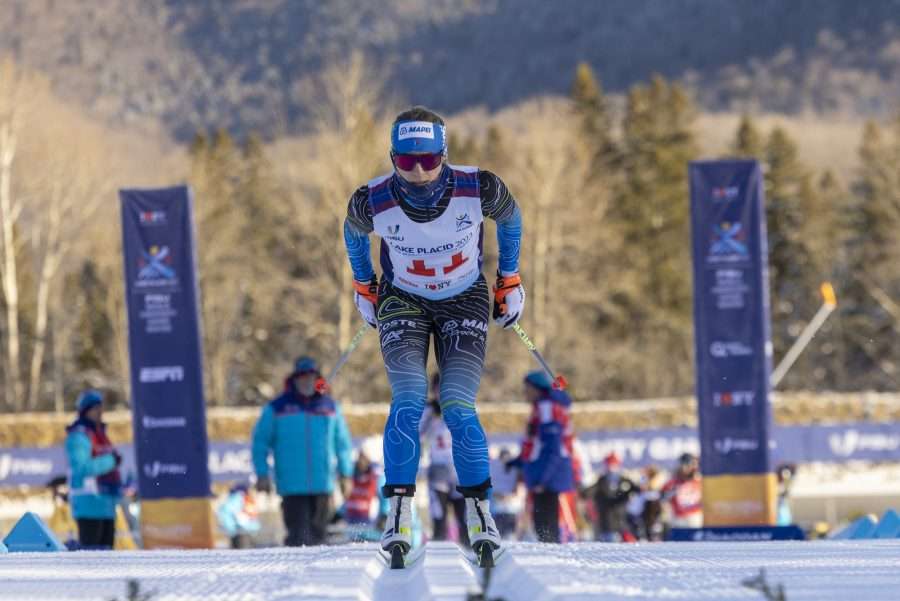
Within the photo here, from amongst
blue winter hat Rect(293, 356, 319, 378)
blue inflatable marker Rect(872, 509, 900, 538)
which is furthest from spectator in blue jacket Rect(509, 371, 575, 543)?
blue inflatable marker Rect(872, 509, 900, 538)

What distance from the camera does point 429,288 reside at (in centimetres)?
615

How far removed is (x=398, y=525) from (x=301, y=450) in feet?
15.0

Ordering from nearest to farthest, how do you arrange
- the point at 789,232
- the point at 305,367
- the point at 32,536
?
the point at 32,536, the point at 305,367, the point at 789,232

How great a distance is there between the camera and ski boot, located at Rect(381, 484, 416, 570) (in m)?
5.65

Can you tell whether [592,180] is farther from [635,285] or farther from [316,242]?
[316,242]

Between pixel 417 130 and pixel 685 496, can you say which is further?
pixel 685 496

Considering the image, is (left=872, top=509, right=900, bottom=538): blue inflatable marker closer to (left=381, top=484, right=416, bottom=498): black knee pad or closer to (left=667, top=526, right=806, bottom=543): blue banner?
(left=667, top=526, right=806, bottom=543): blue banner

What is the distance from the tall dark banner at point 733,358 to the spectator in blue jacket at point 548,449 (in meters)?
2.61

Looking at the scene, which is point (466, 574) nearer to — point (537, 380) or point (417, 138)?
point (417, 138)

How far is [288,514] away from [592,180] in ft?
142

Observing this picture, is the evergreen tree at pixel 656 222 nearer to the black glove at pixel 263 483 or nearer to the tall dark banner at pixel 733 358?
the tall dark banner at pixel 733 358

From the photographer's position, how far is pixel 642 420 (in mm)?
30953

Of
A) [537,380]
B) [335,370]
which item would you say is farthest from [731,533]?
[335,370]

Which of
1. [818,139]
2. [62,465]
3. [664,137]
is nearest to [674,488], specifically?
[62,465]
